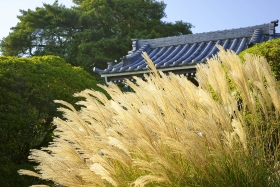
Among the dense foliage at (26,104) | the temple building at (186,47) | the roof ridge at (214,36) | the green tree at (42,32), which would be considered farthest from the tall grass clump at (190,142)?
the green tree at (42,32)

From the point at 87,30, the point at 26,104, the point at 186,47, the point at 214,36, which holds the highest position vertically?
Answer: the point at 87,30

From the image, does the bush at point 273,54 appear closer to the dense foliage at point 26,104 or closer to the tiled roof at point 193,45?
the tiled roof at point 193,45

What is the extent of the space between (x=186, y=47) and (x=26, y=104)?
448 centimetres

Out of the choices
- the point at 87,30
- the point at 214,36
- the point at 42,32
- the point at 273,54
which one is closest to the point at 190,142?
the point at 273,54

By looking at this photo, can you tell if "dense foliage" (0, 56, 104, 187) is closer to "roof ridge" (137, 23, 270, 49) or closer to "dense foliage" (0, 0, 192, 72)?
"roof ridge" (137, 23, 270, 49)

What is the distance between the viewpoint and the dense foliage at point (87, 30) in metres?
18.5

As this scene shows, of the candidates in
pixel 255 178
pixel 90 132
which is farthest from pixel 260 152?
pixel 90 132

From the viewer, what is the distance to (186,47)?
10508mm

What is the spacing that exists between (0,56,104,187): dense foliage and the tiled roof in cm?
111

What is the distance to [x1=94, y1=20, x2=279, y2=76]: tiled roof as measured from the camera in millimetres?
9328

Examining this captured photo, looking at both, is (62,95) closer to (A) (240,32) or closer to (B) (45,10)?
(A) (240,32)

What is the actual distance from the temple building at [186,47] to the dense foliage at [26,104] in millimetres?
1023

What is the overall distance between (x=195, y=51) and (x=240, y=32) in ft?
4.41

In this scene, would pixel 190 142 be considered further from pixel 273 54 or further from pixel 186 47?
pixel 186 47
